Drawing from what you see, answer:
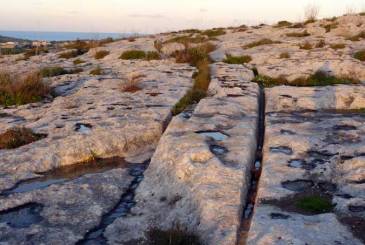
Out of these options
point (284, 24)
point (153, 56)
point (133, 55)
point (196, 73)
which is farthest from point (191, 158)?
point (284, 24)

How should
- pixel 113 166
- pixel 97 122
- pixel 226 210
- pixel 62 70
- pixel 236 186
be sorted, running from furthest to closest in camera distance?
1. pixel 62 70
2. pixel 97 122
3. pixel 113 166
4. pixel 236 186
5. pixel 226 210

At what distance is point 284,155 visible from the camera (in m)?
9.27

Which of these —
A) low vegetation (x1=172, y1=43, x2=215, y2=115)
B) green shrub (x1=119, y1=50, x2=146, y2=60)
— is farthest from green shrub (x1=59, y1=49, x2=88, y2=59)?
low vegetation (x1=172, y1=43, x2=215, y2=115)

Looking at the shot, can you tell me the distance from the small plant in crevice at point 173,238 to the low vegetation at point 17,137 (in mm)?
5546

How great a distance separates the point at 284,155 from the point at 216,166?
5.03ft

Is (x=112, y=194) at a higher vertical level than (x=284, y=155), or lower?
lower

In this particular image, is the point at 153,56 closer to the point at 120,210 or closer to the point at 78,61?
the point at 78,61

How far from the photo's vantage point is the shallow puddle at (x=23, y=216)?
761 centimetres

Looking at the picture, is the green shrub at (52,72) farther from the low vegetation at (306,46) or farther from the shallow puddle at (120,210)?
the shallow puddle at (120,210)

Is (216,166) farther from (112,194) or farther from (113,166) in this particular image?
(113,166)

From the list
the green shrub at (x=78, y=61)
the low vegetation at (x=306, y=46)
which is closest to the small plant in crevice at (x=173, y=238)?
the low vegetation at (x=306, y=46)

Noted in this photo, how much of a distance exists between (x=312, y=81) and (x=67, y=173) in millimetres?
9146

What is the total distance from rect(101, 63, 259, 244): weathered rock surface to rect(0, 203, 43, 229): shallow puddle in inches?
51.9

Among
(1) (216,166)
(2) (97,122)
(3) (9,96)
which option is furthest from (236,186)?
(3) (9,96)
